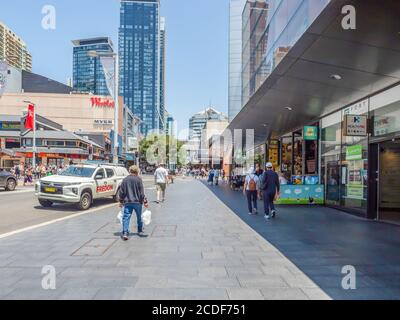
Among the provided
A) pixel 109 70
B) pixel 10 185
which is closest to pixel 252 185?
pixel 10 185

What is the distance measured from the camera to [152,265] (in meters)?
6.08

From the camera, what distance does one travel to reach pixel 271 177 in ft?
38.9

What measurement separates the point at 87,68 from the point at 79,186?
74.9 metres

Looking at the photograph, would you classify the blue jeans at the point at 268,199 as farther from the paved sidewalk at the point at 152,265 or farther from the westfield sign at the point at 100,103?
the westfield sign at the point at 100,103

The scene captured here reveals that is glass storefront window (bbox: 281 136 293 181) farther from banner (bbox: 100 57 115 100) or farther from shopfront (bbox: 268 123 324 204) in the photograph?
banner (bbox: 100 57 115 100)

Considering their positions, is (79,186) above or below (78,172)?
below

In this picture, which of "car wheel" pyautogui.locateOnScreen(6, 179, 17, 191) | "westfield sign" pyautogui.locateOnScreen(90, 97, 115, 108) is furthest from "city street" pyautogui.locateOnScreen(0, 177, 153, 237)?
"westfield sign" pyautogui.locateOnScreen(90, 97, 115, 108)

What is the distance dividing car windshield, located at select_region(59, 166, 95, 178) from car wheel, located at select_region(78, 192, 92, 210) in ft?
3.31

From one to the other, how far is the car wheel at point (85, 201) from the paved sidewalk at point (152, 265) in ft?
12.4

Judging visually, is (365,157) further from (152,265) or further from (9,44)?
(9,44)

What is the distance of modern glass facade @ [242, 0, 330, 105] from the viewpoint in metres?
8.96

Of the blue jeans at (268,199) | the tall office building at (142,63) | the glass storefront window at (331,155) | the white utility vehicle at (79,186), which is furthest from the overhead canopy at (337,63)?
the tall office building at (142,63)
